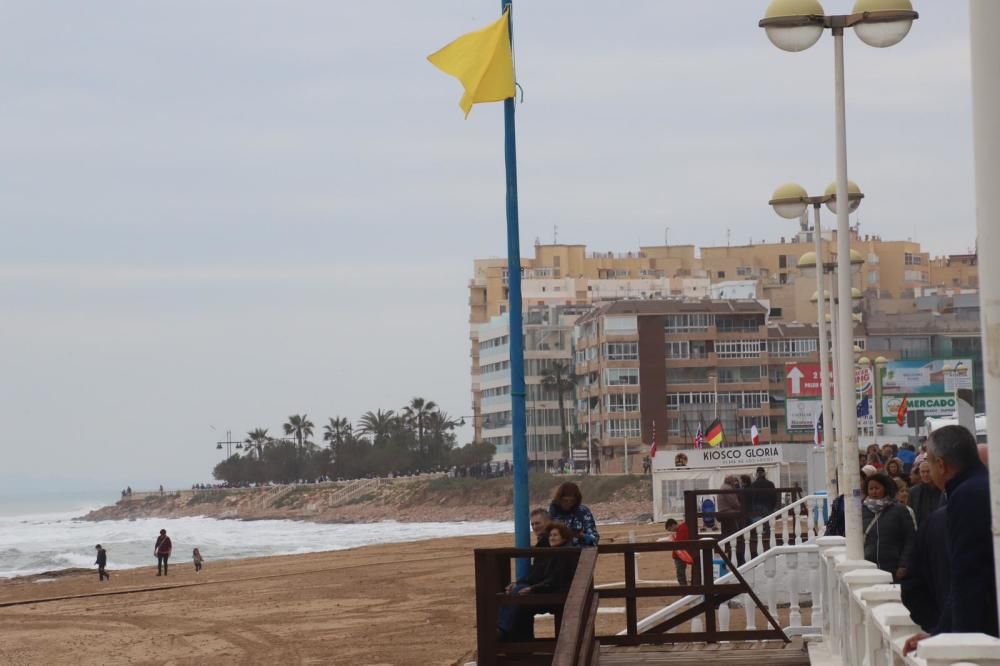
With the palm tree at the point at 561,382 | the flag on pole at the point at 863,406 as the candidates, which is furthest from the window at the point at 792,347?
the flag on pole at the point at 863,406

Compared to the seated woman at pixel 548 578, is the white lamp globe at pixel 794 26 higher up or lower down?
higher up

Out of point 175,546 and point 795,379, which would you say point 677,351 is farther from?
point 795,379

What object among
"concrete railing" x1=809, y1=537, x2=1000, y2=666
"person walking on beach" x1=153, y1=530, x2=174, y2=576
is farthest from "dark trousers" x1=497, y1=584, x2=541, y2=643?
"person walking on beach" x1=153, y1=530, x2=174, y2=576

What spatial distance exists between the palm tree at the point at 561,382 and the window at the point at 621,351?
15.5m

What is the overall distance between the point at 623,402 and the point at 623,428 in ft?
7.55

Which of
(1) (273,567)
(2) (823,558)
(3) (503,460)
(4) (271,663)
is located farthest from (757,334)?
(2) (823,558)

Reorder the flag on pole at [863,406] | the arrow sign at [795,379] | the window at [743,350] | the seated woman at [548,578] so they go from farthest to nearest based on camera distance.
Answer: the window at [743,350] < the arrow sign at [795,379] < the flag on pole at [863,406] < the seated woman at [548,578]

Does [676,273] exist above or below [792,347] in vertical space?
above

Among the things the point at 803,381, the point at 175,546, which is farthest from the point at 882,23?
the point at 175,546

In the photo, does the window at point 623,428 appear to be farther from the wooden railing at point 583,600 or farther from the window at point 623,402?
the wooden railing at point 583,600

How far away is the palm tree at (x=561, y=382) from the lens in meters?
140

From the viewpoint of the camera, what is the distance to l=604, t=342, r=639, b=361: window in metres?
124

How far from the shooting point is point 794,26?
1357 centimetres

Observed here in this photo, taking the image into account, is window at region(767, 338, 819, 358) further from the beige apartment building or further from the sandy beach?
the sandy beach
